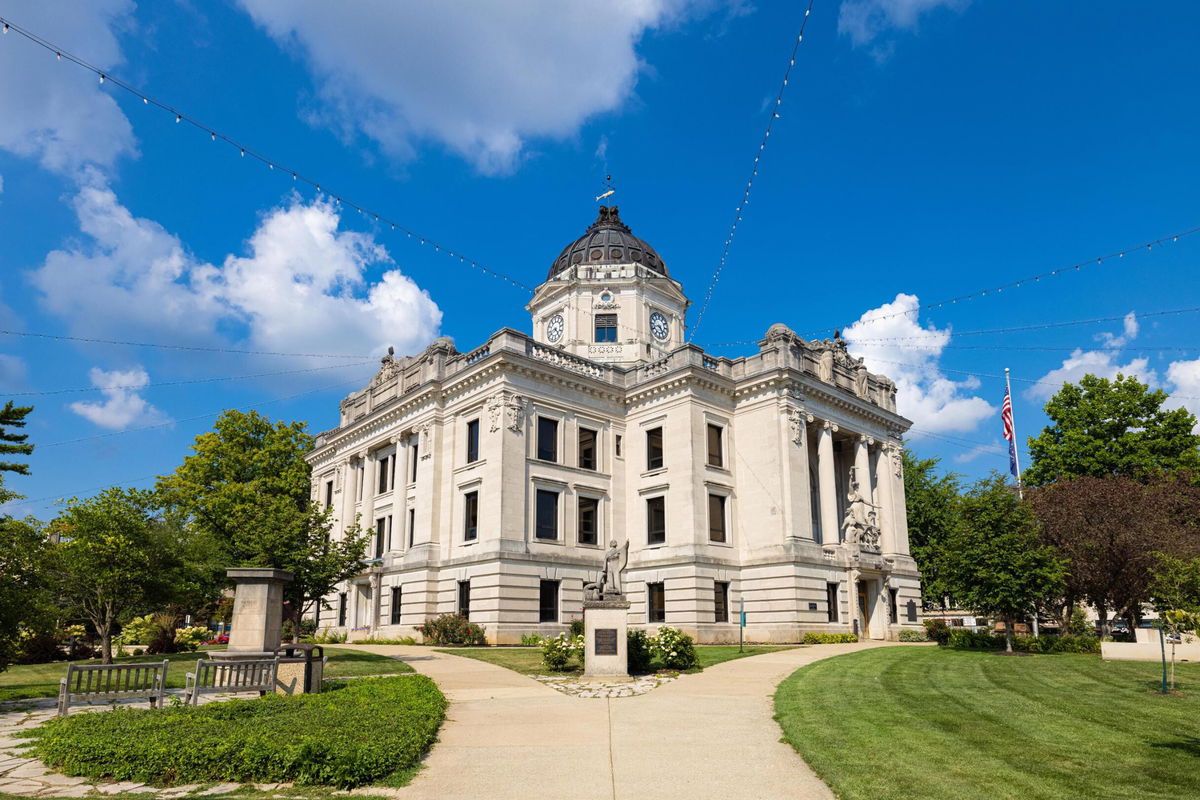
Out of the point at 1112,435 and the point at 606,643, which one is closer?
the point at 606,643

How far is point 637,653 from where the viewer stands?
819 inches

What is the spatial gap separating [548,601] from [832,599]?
13.9 m

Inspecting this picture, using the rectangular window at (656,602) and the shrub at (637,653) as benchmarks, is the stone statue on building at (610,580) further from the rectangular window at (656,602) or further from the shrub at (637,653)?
the rectangular window at (656,602)

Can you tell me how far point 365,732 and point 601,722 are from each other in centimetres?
460

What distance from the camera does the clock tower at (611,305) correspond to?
1836 inches

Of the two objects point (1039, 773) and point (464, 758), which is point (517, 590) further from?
point (1039, 773)

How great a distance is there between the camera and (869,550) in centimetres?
4016

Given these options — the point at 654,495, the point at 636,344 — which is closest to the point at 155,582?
the point at 654,495

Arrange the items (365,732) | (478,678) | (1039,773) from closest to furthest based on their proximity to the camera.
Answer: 1. (1039,773)
2. (365,732)
3. (478,678)

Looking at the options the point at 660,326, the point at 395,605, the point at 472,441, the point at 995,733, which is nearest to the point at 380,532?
the point at 395,605

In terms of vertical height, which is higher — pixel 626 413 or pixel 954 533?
pixel 626 413

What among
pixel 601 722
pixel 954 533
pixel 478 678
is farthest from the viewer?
pixel 954 533

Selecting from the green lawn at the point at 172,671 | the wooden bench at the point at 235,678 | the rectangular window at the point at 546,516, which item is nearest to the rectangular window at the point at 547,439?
the rectangular window at the point at 546,516

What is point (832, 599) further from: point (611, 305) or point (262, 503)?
point (262, 503)
